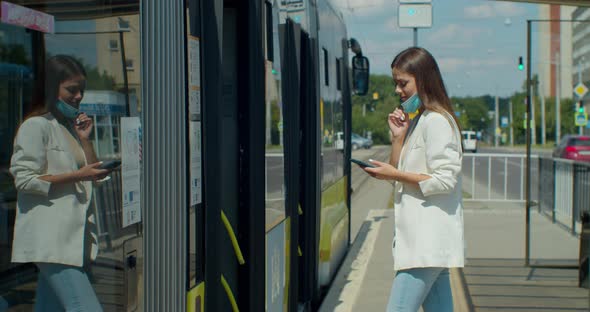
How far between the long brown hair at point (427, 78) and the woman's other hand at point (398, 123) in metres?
0.21

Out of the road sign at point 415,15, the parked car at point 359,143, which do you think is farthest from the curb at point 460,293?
the parked car at point 359,143

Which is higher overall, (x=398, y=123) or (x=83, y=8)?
(x=83, y=8)

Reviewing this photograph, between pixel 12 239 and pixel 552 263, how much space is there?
28.9ft

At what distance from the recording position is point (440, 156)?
3.95m

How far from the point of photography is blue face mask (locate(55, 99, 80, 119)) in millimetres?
1997

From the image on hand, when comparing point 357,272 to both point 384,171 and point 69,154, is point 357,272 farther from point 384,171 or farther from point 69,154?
point 69,154

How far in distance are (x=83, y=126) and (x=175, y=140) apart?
0.64m

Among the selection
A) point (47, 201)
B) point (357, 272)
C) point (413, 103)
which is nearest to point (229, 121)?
point (413, 103)

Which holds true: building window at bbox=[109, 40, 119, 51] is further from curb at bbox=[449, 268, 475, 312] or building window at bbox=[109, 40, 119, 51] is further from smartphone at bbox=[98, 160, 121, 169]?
curb at bbox=[449, 268, 475, 312]

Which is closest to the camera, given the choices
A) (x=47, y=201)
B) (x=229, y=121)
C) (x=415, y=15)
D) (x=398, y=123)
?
(x=47, y=201)

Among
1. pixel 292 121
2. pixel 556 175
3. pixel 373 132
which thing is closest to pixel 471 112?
pixel 373 132

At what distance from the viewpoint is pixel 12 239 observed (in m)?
1.82

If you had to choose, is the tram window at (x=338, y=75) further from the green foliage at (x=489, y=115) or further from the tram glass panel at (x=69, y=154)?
the green foliage at (x=489, y=115)

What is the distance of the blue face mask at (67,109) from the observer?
1997 mm
